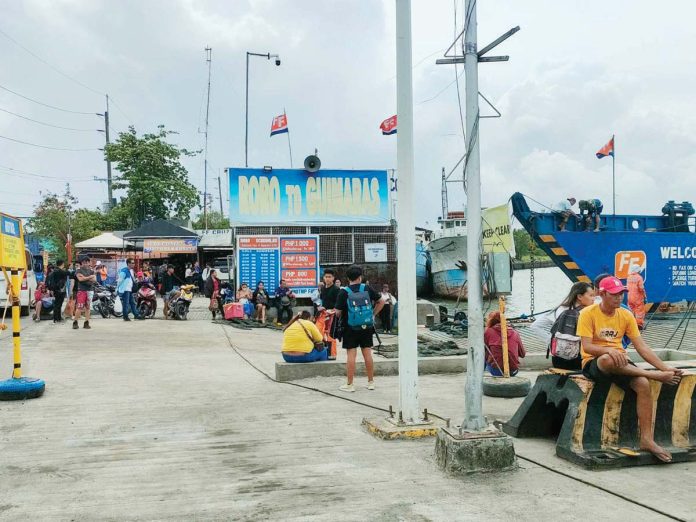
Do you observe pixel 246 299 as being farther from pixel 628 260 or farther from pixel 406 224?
pixel 406 224

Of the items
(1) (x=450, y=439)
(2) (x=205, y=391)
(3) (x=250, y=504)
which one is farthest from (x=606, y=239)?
(3) (x=250, y=504)

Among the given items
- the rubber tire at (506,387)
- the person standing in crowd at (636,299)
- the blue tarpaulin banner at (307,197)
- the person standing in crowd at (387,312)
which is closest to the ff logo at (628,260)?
the person standing in crowd at (636,299)

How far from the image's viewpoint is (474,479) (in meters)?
4.73

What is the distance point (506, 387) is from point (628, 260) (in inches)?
416

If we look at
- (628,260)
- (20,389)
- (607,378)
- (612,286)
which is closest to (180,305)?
(20,389)

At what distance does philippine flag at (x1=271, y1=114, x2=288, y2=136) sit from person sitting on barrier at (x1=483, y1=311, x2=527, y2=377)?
671 inches

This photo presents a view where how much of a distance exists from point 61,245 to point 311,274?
30425mm

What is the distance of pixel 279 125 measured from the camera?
2412cm

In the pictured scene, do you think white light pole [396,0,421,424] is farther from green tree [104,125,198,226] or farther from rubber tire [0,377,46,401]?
green tree [104,125,198,226]

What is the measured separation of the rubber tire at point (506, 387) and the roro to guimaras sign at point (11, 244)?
6085mm

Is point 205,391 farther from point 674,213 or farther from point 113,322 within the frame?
point 674,213

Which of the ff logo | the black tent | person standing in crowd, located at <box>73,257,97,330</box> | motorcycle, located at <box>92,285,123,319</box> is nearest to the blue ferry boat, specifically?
the ff logo

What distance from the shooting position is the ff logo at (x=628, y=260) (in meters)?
16.8

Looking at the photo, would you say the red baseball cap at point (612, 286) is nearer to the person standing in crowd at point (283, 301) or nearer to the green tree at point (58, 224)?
the person standing in crowd at point (283, 301)
